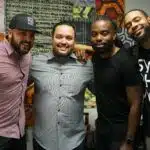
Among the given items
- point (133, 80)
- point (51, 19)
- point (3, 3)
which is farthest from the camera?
point (51, 19)

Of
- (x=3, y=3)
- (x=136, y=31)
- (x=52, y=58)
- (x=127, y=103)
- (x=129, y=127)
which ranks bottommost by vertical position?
(x=129, y=127)

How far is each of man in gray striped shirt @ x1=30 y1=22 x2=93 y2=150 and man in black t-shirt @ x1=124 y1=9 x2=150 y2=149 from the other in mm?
401

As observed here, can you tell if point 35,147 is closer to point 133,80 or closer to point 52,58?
point 52,58

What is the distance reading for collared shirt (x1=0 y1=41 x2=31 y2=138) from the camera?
196 cm

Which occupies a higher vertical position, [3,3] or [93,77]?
[3,3]

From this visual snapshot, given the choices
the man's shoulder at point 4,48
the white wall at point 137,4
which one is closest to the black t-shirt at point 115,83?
the man's shoulder at point 4,48

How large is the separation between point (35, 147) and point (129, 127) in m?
0.64

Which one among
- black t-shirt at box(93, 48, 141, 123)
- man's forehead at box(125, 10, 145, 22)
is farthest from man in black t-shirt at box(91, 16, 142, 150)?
man's forehead at box(125, 10, 145, 22)

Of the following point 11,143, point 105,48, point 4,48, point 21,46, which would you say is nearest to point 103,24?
point 105,48

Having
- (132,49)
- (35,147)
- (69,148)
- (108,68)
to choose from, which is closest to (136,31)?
(132,49)

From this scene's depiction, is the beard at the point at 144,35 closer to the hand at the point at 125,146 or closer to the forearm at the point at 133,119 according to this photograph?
the forearm at the point at 133,119

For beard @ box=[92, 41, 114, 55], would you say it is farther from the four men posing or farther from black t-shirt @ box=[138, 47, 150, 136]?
black t-shirt @ box=[138, 47, 150, 136]

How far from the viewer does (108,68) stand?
212 centimetres

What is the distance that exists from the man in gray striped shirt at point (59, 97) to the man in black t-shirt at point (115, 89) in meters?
0.16
